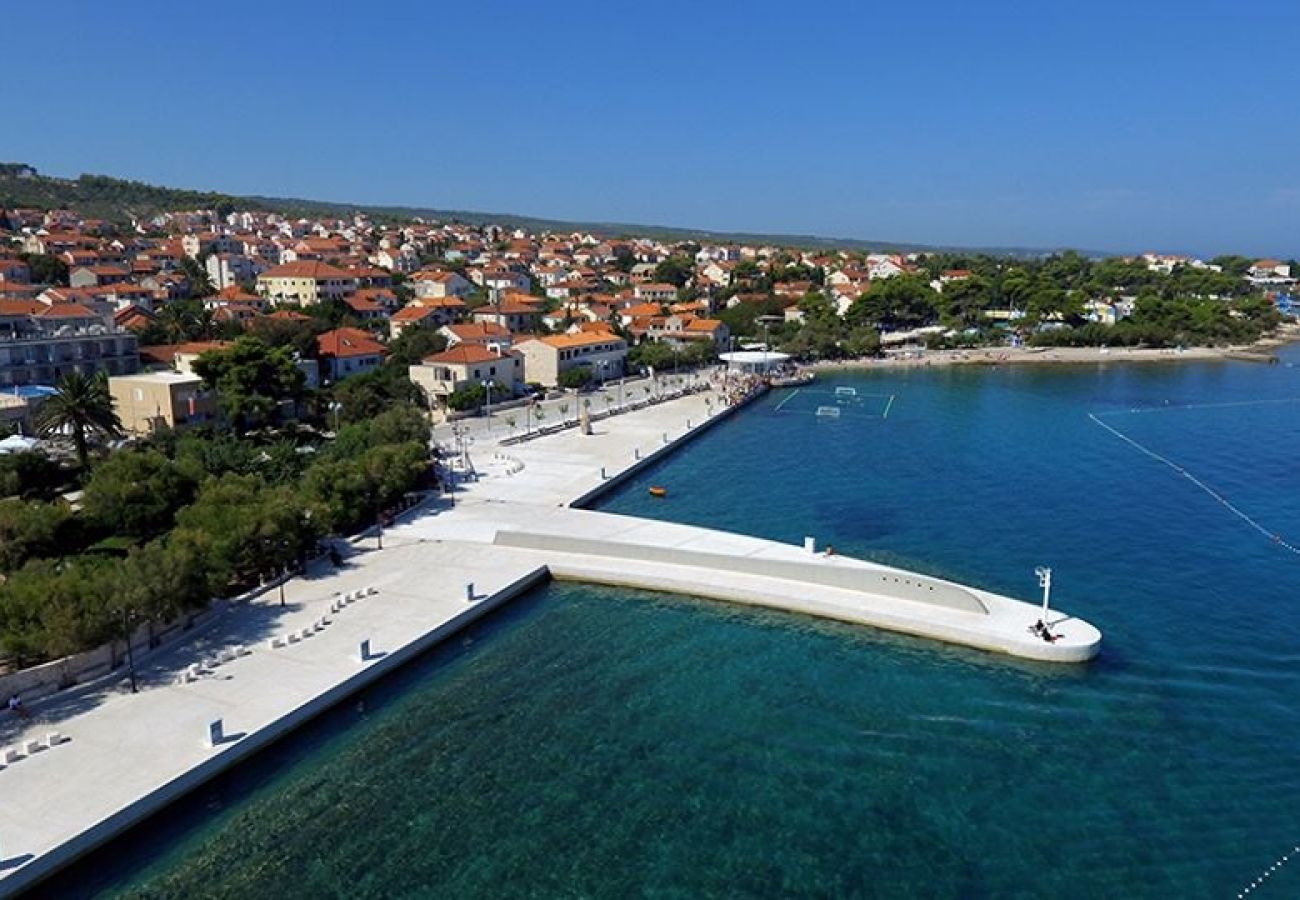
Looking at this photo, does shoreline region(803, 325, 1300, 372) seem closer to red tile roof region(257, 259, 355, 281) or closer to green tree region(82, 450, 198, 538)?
red tile roof region(257, 259, 355, 281)

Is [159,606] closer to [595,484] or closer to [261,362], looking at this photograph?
[595,484]

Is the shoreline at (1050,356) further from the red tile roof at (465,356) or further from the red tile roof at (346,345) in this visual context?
the red tile roof at (346,345)

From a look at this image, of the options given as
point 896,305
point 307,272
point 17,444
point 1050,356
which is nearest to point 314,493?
point 17,444

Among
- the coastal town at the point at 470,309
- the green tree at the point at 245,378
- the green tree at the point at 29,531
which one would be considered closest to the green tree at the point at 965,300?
the coastal town at the point at 470,309

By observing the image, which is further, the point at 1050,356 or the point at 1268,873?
the point at 1050,356

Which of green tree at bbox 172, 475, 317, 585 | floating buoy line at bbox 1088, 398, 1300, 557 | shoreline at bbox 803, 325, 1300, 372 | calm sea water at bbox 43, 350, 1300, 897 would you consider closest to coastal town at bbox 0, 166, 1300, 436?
shoreline at bbox 803, 325, 1300, 372

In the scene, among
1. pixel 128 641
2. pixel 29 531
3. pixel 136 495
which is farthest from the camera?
pixel 136 495

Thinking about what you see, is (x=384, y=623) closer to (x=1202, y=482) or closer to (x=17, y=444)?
(x=17, y=444)
